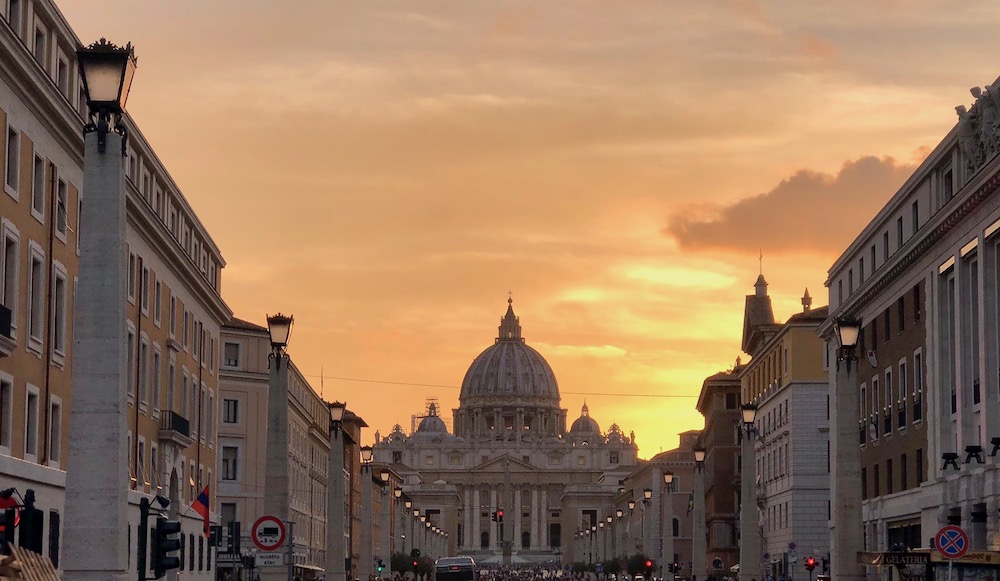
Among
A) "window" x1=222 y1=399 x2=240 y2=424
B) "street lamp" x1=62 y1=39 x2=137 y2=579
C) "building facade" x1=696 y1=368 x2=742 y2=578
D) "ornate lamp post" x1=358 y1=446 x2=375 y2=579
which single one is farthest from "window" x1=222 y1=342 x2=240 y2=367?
"street lamp" x1=62 y1=39 x2=137 y2=579

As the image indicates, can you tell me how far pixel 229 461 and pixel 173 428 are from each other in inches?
1274

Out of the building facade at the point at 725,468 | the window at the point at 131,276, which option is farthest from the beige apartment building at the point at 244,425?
the building facade at the point at 725,468

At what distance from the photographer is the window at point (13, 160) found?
115ft

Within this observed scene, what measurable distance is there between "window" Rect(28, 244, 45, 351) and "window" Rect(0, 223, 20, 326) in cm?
166

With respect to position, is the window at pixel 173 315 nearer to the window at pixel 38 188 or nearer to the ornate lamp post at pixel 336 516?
the ornate lamp post at pixel 336 516

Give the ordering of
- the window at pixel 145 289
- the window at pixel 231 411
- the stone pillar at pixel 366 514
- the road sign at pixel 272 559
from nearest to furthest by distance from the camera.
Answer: the road sign at pixel 272 559 → the window at pixel 145 289 → the stone pillar at pixel 366 514 → the window at pixel 231 411

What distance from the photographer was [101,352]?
18.9 metres

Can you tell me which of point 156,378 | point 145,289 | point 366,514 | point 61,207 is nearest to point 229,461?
point 366,514

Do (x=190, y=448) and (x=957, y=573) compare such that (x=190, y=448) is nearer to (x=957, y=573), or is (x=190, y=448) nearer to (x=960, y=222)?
(x=960, y=222)

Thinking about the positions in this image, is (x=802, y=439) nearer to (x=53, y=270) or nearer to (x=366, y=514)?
(x=366, y=514)

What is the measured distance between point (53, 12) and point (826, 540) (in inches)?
2194

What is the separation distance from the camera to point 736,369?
126062mm

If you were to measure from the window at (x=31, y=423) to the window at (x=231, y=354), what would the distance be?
52.5 m

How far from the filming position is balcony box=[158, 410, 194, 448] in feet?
185
